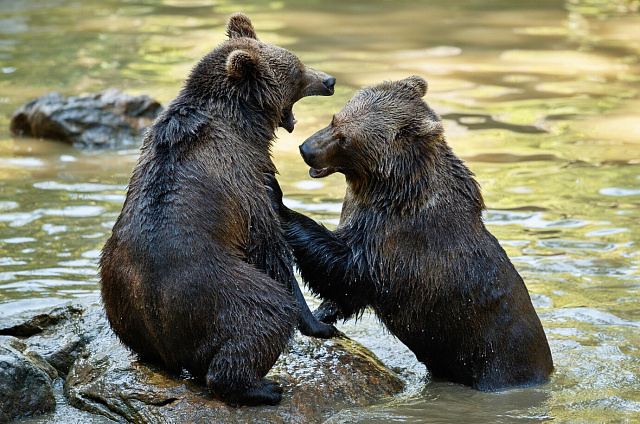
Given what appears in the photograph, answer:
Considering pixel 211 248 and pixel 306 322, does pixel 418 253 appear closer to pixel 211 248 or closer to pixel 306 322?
pixel 306 322

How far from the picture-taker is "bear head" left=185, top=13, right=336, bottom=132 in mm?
6734

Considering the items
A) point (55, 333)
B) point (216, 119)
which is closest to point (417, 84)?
point (216, 119)

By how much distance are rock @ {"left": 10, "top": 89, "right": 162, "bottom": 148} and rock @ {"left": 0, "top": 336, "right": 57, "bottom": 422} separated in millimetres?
7840

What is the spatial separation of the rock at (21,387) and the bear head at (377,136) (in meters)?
2.54

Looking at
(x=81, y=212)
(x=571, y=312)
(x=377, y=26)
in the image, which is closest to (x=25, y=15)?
(x=377, y=26)

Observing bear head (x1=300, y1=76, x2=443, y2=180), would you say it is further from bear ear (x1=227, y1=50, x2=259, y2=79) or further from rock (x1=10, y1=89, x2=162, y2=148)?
rock (x1=10, y1=89, x2=162, y2=148)

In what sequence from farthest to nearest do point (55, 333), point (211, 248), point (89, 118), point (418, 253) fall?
point (89, 118)
point (55, 333)
point (418, 253)
point (211, 248)

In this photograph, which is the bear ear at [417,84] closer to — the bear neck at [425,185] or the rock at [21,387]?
the bear neck at [425,185]

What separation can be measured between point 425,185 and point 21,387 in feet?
10.8

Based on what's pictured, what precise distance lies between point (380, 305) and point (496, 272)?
0.93 metres

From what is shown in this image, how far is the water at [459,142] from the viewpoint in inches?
319

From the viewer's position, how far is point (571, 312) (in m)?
9.05

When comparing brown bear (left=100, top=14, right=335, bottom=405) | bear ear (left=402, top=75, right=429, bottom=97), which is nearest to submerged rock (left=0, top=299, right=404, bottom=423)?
brown bear (left=100, top=14, right=335, bottom=405)

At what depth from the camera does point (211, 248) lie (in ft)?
20.2
